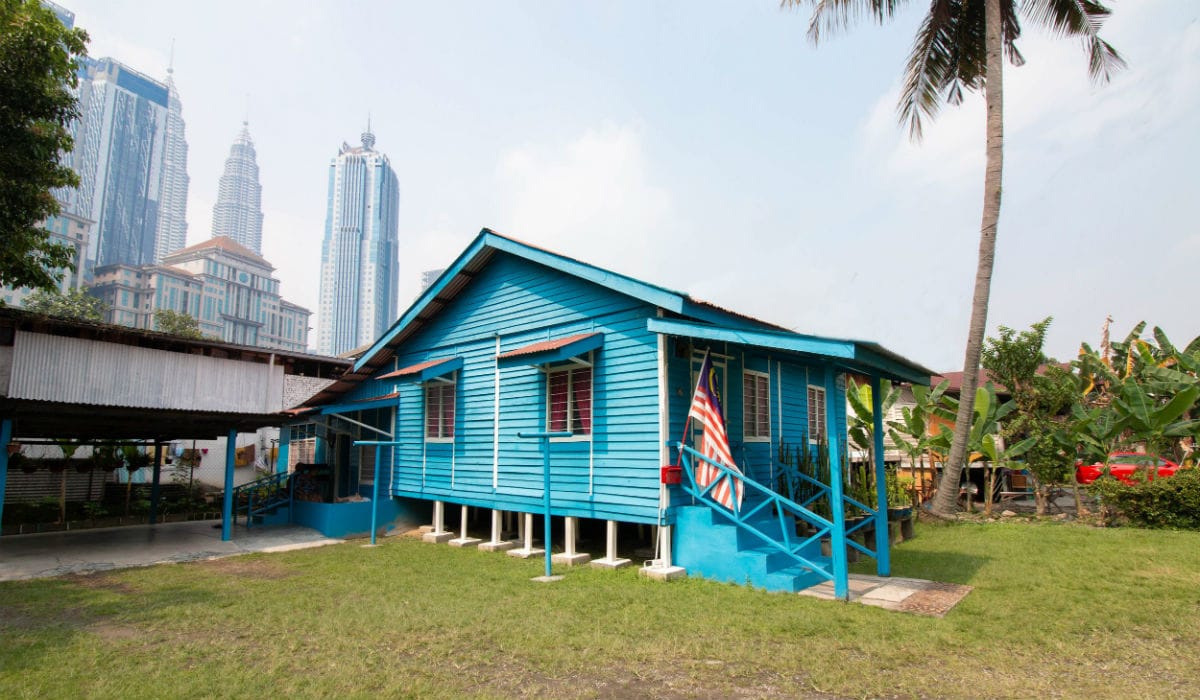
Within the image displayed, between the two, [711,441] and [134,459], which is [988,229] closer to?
[711,441]

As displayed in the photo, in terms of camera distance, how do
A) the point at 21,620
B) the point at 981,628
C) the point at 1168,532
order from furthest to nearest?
1. the point at 1168,532
2. the point at 21,620
3. the point at 981,628

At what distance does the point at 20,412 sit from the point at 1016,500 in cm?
2493

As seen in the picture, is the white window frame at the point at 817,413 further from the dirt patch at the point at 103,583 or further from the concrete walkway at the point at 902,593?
the dirt patch at the point at 103,583

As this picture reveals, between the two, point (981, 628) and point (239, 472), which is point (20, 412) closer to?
point (981, 628)

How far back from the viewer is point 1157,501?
13.2 m

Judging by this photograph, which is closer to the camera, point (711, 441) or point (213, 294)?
point (711, 441)

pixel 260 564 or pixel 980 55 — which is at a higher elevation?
pixel 980 55

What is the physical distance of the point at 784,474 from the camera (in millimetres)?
11766

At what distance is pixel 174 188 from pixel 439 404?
21187cm

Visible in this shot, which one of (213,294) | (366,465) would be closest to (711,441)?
(366,465)

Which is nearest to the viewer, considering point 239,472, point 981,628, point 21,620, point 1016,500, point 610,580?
point 981,628

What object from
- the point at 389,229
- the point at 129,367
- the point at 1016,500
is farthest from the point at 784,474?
the point at 389,229

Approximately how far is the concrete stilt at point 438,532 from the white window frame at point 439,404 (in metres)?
1.39

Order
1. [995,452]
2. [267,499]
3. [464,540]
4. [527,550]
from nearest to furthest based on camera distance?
1. [527,550]
2. [464,540]
3. [995,452]
4. [267,499]
